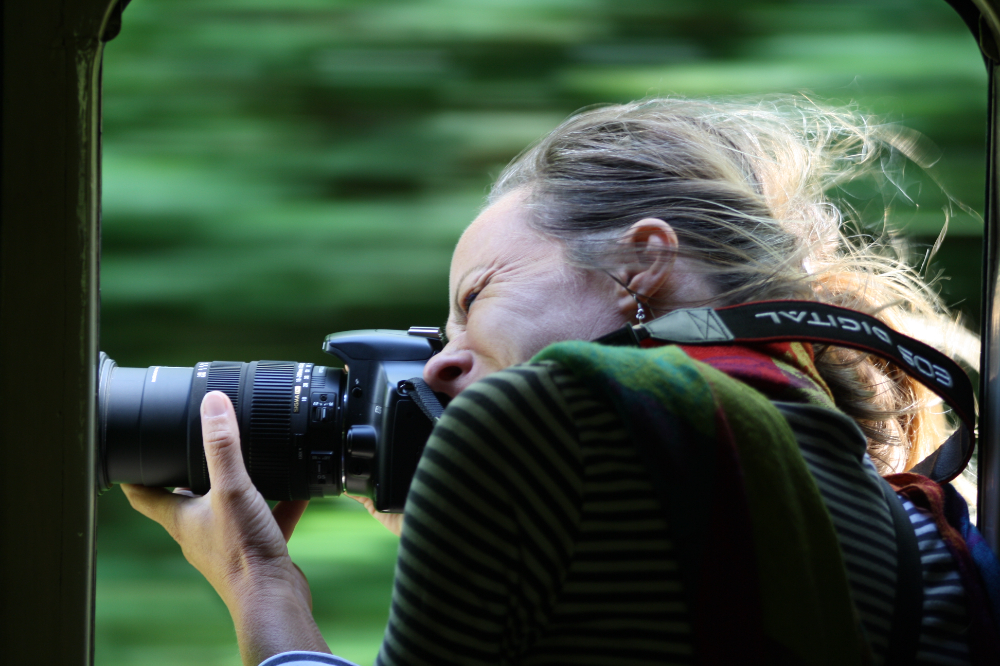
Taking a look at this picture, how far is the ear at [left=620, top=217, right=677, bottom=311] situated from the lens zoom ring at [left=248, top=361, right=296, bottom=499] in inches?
22.4

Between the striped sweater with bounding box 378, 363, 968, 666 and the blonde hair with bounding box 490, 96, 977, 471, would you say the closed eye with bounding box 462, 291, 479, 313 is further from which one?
the striped sweater with bounding box 378, 363, 968, 666

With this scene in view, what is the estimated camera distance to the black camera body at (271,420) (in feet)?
4.25

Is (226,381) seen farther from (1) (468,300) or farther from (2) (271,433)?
(1) (468,300)

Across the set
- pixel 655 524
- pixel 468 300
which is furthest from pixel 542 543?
pixel 468 300

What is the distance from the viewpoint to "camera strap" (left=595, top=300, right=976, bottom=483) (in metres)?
0.82

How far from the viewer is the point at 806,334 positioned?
0.83 meters

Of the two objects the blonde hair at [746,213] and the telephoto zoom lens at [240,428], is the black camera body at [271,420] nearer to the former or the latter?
the telephoto zoom lens at [240,428]

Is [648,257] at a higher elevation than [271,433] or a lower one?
higher

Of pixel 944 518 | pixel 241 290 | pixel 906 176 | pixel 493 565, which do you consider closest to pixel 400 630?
pixel 493 565

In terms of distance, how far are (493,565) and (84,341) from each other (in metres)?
0.37

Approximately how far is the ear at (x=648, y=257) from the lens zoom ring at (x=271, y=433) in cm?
57

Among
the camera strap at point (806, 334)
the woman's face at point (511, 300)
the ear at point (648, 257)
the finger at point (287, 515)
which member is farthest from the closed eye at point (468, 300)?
the finger at point (287, 515)

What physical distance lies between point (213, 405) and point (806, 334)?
848 millimetres

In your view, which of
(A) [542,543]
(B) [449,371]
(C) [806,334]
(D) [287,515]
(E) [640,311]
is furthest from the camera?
(D) [287,515]
